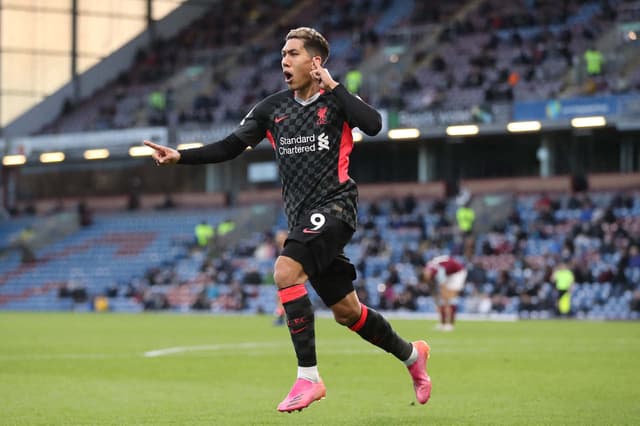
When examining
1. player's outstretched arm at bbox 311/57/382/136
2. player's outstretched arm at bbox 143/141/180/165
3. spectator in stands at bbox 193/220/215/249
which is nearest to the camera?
player's outstretched arm at bbox 311/57/382/136

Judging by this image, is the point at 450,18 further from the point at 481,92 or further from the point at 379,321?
the point at 379,321

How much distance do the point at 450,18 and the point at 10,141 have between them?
782 inches

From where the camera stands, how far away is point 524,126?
38438 millimetres

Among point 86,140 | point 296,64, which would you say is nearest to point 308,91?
point 296,64

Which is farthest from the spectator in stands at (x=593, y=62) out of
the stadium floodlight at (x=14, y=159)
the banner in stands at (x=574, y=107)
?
the stadium floodlight at (x=14, y=159)

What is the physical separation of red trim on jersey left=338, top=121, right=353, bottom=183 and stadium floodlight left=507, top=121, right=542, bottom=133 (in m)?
31.5

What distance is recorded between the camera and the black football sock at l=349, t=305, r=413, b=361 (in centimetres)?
776

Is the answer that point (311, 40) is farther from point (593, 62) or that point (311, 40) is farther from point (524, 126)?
point (593, 62)

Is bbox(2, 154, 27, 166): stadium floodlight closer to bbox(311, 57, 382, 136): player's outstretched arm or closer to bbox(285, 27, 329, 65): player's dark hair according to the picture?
bbox(285, 27, 329, 65): player's dark hair

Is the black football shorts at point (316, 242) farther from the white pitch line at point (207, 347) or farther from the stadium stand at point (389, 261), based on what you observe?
the stadium stand at point (389, 261)

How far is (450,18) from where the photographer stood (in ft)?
158

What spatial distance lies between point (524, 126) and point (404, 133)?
462 cm

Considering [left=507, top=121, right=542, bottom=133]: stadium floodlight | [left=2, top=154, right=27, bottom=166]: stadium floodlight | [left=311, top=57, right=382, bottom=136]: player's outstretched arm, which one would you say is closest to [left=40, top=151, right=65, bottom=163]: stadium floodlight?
[left=2, top=154, right=27, bottom=166]: stadium floodlight

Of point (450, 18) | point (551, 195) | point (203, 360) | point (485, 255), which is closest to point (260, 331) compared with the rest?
point (203, 360)
